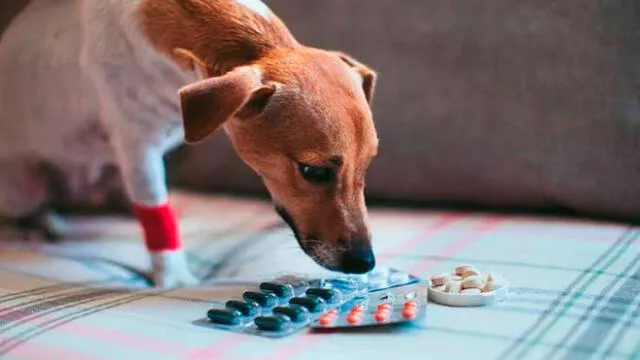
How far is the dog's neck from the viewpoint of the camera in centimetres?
144

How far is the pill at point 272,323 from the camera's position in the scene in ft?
3.73

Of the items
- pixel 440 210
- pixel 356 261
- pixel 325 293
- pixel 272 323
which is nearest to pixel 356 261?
pixel 356 261

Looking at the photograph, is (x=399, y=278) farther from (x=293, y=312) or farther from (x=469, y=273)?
(x=293, y=312)

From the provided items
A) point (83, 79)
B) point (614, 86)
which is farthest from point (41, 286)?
point (614, 86)

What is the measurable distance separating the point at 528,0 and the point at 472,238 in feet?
1.55

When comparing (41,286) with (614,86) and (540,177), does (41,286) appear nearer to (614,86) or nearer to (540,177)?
(540,177)

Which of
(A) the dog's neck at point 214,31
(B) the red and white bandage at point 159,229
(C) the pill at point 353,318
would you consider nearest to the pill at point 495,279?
(C) the pill at point 353,318

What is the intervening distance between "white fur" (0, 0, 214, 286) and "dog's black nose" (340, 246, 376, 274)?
362 mm

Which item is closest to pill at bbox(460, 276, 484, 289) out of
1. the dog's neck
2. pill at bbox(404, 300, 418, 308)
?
pill at bbox(404, 300, 418, 308)

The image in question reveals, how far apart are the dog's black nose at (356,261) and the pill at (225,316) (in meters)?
0.21

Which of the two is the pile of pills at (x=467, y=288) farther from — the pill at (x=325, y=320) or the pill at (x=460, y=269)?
the pill at (x=325, y=320)

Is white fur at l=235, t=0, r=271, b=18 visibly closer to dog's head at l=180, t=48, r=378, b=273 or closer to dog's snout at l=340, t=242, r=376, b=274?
dog's head at l=180, t=48, r=378, b=273

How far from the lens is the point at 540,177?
175cm

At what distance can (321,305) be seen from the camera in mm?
1207
